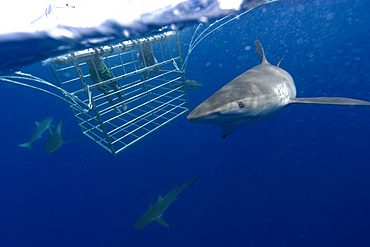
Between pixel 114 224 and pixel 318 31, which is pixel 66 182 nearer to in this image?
pixel 114 224

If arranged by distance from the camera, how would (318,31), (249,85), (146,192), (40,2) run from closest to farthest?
(40,2)
(249,85)
(146,192)
(318,31)

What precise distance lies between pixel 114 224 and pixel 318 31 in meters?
46.5

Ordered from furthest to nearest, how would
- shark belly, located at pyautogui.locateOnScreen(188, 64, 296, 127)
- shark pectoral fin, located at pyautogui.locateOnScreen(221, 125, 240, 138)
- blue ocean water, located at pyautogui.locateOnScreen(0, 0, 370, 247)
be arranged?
blue ocean water, located at pyautogui.locateOnScreen(0, 0, 370, 247), shark pectoral fin, located at pyautogui.locateOnScreen(221, 125, 240, 138), shark belly, located at pyautogui.locateOnScreen(188, 64, 296, 127)

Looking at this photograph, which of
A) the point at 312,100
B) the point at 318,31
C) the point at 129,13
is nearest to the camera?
the point at 312,100

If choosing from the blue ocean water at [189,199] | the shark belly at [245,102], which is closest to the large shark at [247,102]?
the shark belly at [245,102]

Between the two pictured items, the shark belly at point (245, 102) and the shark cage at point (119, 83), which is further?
the shark cage at point (119, 83)

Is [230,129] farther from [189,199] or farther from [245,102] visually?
[189,199]

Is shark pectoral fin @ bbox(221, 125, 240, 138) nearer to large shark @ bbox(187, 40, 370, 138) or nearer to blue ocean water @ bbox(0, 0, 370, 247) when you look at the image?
large shark @ bbox(187, 40, 370, 138)

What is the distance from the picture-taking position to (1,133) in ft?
71.9

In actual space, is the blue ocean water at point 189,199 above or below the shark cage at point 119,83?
below

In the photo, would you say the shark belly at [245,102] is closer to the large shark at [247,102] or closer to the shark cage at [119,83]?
the large shark at [247,102]

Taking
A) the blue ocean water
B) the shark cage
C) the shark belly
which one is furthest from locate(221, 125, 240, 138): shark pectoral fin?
the blue ocean water

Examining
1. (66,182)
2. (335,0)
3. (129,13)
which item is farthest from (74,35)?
(335,0)

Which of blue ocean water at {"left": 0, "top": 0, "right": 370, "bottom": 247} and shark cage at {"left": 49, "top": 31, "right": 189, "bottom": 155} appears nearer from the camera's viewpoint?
shark cage at {"left": 49, "top": 31, "right": 189, "bottom": 155}
